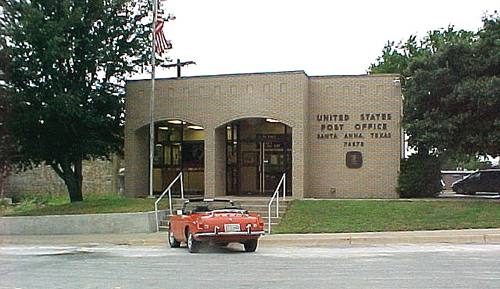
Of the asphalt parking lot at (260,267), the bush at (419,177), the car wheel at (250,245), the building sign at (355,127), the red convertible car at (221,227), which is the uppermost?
the building sign at (355,127)

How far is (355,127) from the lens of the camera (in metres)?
29.2

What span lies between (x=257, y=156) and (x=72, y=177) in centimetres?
803

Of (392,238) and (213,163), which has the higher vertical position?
(213,163)

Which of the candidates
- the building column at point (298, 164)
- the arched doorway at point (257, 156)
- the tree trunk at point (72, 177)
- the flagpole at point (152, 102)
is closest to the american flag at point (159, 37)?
the flagpole at point (152, 102)

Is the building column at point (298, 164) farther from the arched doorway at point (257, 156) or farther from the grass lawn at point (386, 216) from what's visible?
the grass lawn at point (386, 216)

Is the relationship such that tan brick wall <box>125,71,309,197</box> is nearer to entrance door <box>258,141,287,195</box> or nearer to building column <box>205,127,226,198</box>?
building column <box>205,127,226,198</box>

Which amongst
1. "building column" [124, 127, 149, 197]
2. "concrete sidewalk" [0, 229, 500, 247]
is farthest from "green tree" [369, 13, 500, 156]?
"building column" [124, 127, 149, 197]

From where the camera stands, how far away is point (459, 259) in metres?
15.0

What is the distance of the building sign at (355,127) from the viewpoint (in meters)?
29.0

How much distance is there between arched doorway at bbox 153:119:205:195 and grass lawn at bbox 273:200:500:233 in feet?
24.6

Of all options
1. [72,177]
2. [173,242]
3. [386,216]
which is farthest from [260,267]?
[72,177]

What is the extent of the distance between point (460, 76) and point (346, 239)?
8.52 m

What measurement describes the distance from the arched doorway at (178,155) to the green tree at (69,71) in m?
2.09

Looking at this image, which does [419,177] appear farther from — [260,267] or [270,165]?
[260,267]
